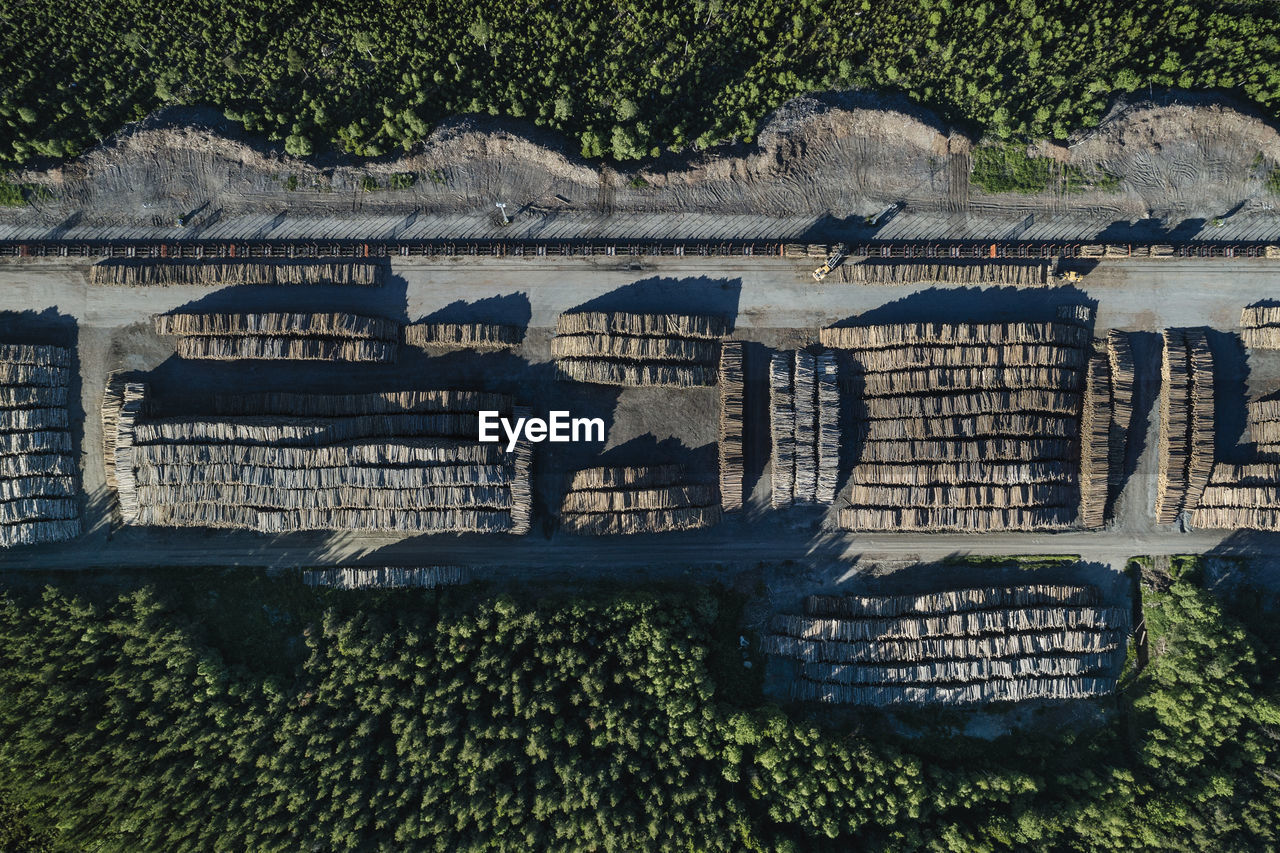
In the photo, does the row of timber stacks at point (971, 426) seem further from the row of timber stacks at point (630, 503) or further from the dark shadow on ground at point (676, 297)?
the row of timber stacks at point (630, 503)

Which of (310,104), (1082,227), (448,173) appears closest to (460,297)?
(448,173)

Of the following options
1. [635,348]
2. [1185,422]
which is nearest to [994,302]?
[1185,422]

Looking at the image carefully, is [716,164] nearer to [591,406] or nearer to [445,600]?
[591,406]

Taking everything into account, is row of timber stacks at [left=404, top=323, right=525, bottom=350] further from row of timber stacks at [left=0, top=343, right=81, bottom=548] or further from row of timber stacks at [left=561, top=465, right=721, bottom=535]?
row of timber stacks at [left=0, top=343, right=81, bottom=548]

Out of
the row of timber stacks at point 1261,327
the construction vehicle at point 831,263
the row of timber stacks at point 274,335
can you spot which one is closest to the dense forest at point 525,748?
the row of timber stacks at point 274,335

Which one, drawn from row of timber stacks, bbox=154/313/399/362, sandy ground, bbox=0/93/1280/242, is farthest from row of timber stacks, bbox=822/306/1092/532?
row of timber stacks, bbox=154/313/399/362

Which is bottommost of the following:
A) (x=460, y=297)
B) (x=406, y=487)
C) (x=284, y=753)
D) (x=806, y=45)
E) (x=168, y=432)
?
(x=284, y=753)

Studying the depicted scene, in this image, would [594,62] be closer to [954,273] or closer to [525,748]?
[954,273]
